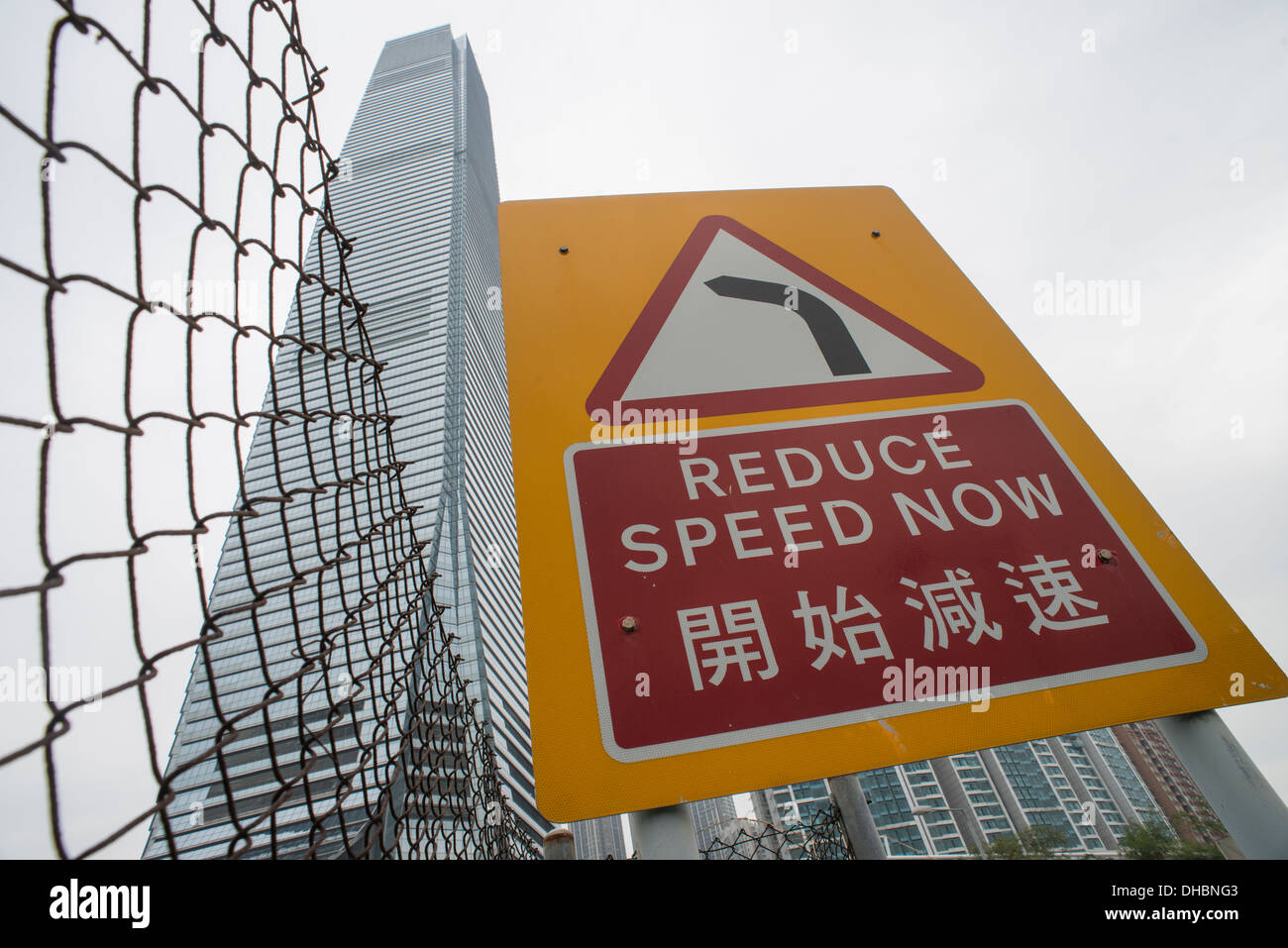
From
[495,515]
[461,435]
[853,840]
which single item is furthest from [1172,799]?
[853,840]

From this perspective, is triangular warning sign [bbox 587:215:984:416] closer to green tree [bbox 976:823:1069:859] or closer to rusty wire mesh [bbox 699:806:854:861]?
rusty wire mesh [bbox 699:806:854:861]

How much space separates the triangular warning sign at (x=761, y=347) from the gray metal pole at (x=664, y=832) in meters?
0.57

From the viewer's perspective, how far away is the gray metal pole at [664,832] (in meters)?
0.61

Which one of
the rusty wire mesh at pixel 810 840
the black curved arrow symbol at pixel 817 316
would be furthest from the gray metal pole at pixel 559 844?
the black curved arrow symbol at pixel 817 316

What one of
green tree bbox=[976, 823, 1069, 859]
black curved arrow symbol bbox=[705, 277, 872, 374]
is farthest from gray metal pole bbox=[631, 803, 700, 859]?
green tree bbox=[976, 823, 1069, 859]

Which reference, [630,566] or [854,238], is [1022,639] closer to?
[630,566]

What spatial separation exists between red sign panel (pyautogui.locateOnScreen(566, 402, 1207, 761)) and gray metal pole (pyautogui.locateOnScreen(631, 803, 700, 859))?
6 cm

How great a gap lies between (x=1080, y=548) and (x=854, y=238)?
2.53ft

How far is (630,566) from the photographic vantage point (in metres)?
0.78

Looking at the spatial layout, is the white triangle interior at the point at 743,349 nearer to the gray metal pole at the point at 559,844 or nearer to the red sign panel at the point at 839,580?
the red sign panel at the point at 839,580

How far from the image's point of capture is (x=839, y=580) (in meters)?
0.78

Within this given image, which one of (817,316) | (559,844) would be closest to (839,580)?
(817,316)

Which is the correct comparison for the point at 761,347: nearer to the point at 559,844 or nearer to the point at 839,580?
the point at 839,580

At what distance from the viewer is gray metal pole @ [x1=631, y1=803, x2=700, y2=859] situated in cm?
61
